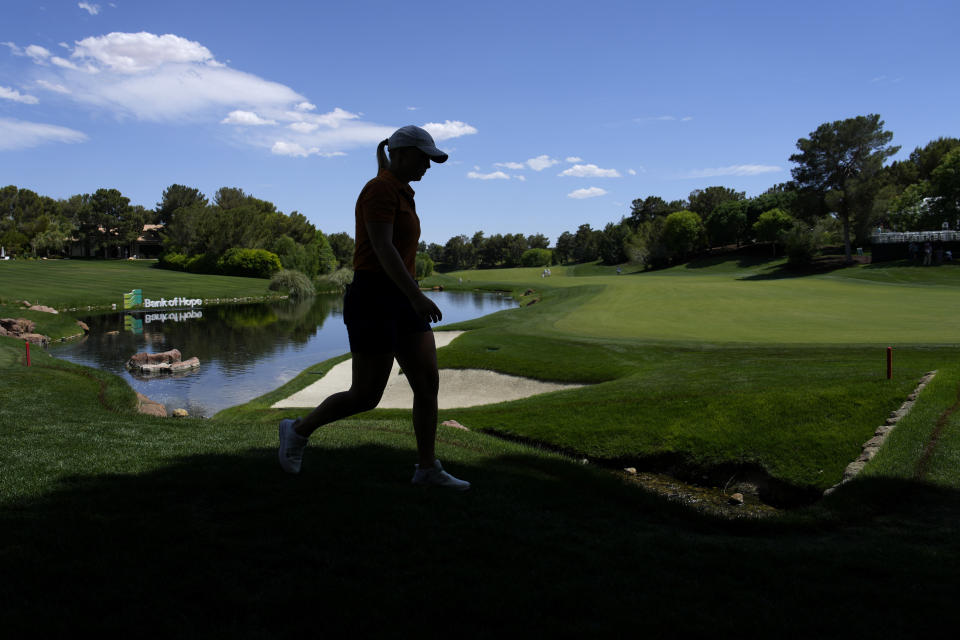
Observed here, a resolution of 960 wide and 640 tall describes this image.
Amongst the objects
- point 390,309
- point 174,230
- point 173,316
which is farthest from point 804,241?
point 174,230

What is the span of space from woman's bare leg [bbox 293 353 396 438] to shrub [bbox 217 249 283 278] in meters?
89.0

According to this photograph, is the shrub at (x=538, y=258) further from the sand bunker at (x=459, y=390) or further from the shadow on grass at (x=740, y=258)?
the sand bunker at (x=459, y=390)

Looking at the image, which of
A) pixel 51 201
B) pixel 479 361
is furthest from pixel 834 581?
pixel 51 201

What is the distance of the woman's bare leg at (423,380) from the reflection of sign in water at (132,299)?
195ft

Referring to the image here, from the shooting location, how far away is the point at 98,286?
62.2 m

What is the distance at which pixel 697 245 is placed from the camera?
104 metres

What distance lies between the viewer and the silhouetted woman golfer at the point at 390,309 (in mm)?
4445

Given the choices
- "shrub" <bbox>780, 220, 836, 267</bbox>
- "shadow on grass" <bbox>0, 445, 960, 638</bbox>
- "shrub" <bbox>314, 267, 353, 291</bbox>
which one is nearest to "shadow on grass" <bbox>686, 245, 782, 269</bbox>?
"shrub" <bbox>780, 220, 836, 267</bbox>

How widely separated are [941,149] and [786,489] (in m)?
104

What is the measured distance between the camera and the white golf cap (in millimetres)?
4645

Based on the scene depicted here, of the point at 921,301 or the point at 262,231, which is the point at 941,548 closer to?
the point at 921,301

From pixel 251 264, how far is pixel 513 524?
92.6 meters

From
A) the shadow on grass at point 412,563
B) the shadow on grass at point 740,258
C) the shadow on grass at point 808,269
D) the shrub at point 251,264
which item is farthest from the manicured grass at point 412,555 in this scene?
the shrub at point 251,264

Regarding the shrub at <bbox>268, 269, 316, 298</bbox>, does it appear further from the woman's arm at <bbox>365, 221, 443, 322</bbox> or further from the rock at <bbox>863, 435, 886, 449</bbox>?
the woman's arm at <bbox>365, 221, 443, 322</bbox>
